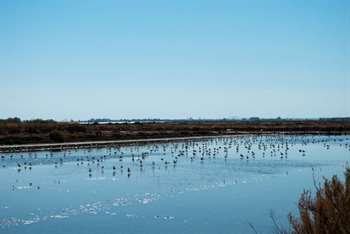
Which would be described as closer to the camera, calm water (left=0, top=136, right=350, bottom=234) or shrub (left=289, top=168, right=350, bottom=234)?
shrub (left=289, top=168, right=350, bottom=234)

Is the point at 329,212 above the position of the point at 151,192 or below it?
above

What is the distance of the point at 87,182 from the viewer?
22.3m

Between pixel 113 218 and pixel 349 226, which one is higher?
pixel 349 226

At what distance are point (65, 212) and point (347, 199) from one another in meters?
11.1

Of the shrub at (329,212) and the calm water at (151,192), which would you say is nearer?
the shrub at (329,212)

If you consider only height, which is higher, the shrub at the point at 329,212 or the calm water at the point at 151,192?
the shrub at the point at 329,212

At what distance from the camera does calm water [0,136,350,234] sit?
46.4 ft

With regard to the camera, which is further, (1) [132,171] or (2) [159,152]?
(2) [159,152]

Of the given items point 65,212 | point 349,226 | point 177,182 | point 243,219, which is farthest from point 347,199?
point 177,182

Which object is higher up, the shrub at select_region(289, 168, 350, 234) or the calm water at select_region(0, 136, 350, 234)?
the shrub at select_region(289, 168, 350, 234)

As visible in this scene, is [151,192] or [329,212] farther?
[151,192]

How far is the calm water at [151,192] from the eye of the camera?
46.4ft

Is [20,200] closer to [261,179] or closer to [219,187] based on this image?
[219,187]

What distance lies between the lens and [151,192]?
1939cm
